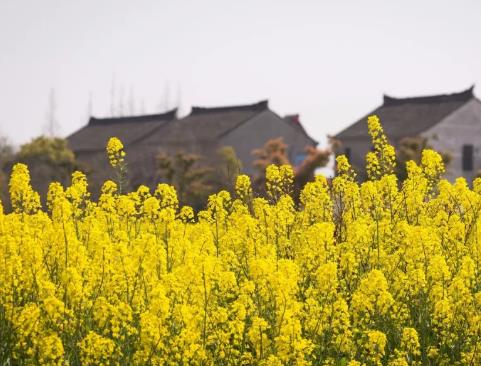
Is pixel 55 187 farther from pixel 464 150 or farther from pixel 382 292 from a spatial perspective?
pixel 464 150

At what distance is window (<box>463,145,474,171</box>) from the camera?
162ft

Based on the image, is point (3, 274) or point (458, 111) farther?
point (458, 111)

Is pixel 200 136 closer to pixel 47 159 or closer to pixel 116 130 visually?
pixel 116 130

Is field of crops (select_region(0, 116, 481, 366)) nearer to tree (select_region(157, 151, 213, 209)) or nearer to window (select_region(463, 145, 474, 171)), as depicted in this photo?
tree (select_region(157, 151, 213, 209))

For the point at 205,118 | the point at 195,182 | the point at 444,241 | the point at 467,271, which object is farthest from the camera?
the point at 205,118

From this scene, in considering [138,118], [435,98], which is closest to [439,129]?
[435,98]

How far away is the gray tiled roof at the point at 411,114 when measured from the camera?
48344mm

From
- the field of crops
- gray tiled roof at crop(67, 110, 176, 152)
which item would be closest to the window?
gray tiled roof at crop(67, 110, 176, 152)

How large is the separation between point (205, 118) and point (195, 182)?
15603mm

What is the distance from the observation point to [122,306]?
638 centimetres

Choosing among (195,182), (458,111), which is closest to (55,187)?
(195,182)

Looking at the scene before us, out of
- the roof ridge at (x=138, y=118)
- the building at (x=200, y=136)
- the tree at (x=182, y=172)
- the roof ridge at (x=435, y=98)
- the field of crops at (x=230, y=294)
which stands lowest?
the field of crops at (x=230, y=294)

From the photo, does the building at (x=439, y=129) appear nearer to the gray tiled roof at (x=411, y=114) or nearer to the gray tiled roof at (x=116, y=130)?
the gray tiled roof at (x=411, y=114)

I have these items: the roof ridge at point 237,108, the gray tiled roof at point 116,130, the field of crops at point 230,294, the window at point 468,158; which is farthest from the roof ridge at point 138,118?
the field of crops at point 230,294
